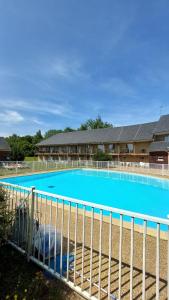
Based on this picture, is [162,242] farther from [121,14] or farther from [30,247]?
[121,14]

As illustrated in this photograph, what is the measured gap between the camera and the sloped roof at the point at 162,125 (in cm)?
3011

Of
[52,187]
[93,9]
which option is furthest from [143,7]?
[52,187]

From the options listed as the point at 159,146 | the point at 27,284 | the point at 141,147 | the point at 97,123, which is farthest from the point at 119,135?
the point at 27,284

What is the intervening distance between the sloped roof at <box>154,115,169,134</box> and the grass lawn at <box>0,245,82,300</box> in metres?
29.5

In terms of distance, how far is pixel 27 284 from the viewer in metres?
3.02

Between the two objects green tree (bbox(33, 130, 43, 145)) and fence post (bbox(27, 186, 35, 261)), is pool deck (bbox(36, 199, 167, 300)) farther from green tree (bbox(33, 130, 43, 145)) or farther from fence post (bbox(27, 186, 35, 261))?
green tree (bbox(33, 130, 43, 145))

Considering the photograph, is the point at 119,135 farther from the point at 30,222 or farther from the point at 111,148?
the point at 30,222

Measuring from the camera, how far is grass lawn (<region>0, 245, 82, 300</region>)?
2787 mm

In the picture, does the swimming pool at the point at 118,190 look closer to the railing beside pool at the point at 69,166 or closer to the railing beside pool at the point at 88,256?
the railing beside pool at the point at 69,166

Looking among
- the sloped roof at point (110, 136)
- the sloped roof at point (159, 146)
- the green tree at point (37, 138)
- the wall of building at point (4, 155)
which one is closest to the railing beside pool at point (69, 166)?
the sloped roof at point (159, 146)

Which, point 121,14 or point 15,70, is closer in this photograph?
point 121,14

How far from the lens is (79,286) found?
3002 mm

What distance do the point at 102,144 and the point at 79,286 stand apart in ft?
117

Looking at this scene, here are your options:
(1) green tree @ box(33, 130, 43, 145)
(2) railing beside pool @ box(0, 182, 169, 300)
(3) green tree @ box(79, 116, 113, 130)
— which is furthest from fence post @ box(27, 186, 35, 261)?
(3) green tree @ box(79, 116, 113, 130)
